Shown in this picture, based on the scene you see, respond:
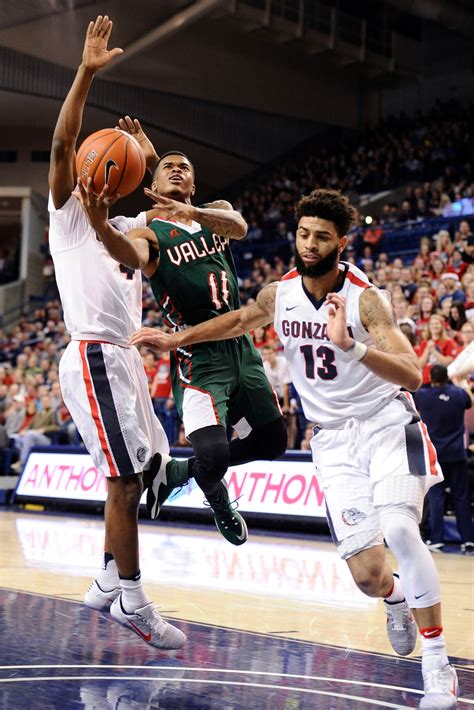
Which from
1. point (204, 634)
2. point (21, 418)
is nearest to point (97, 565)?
point (204, 634)

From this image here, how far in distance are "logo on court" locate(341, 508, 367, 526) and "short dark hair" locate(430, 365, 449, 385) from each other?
5.10 m

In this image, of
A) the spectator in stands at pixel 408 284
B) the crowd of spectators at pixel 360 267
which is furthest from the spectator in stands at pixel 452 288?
the spectator in stands at pixel 408 284

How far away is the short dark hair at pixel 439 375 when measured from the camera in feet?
29.8

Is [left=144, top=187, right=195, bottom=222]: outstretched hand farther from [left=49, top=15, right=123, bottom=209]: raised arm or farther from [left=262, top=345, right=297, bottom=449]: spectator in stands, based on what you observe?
[left=262, top=345, right=297, bottom=449]: spectator in stands

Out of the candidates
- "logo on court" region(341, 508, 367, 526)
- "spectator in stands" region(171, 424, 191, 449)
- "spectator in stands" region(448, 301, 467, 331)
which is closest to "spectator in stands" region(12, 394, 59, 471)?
"spectator in stands" region(171, 424, 191, 449)

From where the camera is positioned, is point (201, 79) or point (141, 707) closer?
point (141, 707)

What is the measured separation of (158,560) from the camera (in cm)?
833

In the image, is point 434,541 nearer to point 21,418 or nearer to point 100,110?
point 21,418

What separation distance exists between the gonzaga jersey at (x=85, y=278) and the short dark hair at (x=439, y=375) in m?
4.90

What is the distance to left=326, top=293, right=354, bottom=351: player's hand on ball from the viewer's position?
12.3 ft

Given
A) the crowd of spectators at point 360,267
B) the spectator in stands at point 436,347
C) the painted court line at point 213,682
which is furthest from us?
the crowd of spectators at point 360,267

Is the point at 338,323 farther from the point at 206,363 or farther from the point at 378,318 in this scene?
the point at 206,363

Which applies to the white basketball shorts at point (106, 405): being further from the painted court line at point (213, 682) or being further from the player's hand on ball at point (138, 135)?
the player's hand on ball at point (138, 135)

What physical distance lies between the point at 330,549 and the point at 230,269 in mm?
4618
